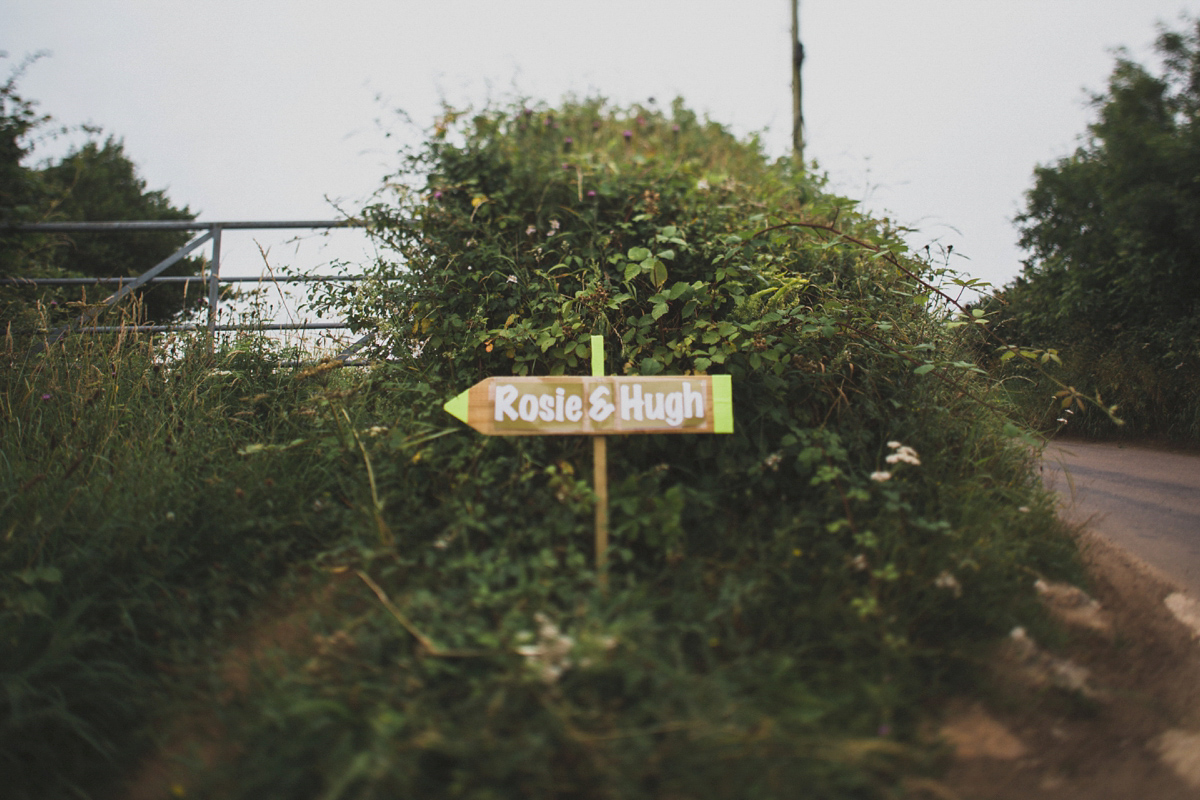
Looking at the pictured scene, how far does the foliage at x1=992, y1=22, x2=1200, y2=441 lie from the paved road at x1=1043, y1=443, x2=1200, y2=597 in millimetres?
444

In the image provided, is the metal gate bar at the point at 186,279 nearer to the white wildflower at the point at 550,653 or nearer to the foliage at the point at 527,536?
the foliage at the point at 527,536

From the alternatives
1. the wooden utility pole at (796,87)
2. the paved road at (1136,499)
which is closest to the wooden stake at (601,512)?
the paved road at (1136,499)

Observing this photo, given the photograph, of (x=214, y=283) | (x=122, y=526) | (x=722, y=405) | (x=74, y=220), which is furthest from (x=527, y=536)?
(x=74, y=220)

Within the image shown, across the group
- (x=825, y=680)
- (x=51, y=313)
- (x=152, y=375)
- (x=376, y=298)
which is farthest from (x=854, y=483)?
(x=51, y=313)

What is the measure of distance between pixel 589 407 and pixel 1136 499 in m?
4.03

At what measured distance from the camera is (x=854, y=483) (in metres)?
2.79

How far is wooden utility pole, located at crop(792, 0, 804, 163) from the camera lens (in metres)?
7.83

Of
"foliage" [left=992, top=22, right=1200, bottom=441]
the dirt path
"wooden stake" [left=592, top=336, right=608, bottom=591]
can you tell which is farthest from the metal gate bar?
"foliage" [left=992, top=22, right=1200, bottom=441]

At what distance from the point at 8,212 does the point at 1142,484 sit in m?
9.56

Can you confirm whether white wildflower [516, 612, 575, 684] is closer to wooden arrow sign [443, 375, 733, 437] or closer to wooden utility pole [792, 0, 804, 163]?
wooden arrow sign [443, 375, 733, 437]

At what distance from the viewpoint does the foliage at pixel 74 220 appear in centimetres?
545

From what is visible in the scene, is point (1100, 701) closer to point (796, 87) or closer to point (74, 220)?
point (796, 87)

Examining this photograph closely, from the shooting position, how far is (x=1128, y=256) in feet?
22.7

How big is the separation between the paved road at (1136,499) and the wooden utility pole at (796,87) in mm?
4568
